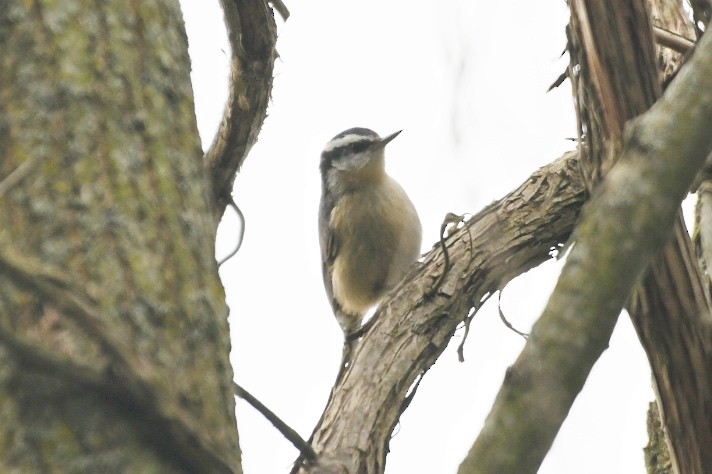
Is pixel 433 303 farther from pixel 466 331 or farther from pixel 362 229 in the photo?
pixel 362 229

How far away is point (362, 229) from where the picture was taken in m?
5.87

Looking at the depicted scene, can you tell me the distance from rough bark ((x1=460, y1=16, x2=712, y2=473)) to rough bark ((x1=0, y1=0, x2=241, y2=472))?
0.37 metres

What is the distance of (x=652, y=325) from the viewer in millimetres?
2295

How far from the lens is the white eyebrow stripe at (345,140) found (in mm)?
6162

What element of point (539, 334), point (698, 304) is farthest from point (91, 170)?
point (698, 304)

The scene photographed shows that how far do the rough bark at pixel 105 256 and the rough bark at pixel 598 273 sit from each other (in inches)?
14.5

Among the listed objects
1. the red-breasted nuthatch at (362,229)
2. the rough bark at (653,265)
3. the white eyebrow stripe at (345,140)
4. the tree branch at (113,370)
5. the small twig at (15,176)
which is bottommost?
the tree branch at (113,370)

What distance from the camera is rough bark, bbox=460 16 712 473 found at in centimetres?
126

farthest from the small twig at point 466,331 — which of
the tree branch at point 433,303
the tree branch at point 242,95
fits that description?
the tree branch at point 242,95

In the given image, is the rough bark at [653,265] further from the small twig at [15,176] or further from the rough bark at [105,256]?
the small twig at [15,176]

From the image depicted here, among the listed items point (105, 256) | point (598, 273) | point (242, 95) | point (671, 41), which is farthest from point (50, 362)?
point (242, 95)

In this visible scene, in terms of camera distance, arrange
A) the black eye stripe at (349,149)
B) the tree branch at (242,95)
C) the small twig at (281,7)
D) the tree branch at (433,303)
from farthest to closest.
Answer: the black eye stripe at (349,149) < the tree branch at (433,303) < the tree branch at (242,95) < the small twig at (281,7)

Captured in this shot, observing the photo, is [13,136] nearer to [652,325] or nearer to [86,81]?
[86,81]

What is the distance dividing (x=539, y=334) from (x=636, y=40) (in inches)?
42.5
